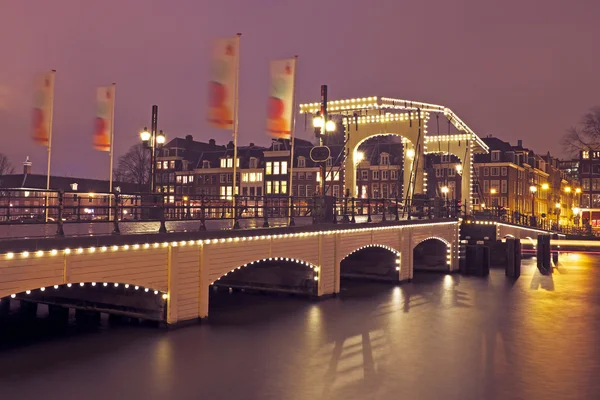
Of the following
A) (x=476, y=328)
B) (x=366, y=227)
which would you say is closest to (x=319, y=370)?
(x=476, y=328)

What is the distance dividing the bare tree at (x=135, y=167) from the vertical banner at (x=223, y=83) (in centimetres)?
6150

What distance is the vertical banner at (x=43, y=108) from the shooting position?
22250 millimetres

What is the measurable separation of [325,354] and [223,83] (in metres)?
10.9

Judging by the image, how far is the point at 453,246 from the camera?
3316cm

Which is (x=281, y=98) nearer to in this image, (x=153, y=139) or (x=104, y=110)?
(x=153, y=139)

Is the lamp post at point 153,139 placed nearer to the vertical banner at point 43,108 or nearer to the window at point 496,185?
the vertical banner at point 43,108

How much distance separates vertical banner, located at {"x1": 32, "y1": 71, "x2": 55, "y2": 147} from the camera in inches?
876

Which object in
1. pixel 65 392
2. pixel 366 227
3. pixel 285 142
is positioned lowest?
pixel 65 392

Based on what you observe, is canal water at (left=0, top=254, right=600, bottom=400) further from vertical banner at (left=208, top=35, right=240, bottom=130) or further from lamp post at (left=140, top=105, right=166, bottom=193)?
vertical banner at (left=208, top=35, right=240, bottom=130)

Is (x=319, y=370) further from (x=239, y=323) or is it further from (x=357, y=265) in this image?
(x=357, y=265)

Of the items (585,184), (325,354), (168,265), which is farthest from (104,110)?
(585,184)

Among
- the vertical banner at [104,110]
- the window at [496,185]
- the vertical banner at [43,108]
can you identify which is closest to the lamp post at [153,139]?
the vertical banner at [104,110]

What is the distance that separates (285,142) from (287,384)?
222ft

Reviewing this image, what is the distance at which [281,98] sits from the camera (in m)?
22.9
